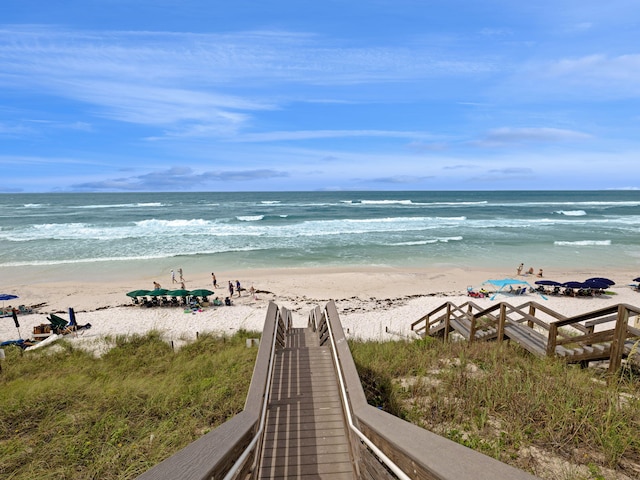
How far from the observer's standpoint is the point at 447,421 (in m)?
4.45

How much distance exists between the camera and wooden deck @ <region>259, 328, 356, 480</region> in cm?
368

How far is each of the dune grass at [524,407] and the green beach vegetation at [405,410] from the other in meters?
0.01

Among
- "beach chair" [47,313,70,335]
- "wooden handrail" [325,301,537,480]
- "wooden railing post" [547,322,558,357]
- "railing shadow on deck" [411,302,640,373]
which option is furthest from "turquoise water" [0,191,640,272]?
"wooden handrail" [325,301,537,480]

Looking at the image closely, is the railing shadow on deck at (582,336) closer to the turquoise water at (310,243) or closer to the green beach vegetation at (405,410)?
the green beach vegetation at (405,410)

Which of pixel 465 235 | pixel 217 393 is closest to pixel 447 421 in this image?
pixel 217 393

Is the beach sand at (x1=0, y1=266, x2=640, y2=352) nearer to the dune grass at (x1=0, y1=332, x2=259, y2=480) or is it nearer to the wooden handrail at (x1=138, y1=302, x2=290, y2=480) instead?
the dune grass at (x1=0, y1=332, x2=259, y2=480)

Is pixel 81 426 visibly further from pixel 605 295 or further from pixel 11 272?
pixel 11 272

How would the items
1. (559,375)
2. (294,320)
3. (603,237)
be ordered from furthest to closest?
(603,237) < (294,320) < (559,375)

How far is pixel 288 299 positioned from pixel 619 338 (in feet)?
59.2

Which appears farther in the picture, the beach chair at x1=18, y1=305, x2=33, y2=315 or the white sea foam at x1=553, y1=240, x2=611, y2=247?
the white sea foam at x1=553, y1=240, x2=611, y2=247

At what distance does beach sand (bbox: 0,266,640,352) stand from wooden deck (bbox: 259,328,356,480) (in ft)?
26.8

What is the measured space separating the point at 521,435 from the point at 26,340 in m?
19.3

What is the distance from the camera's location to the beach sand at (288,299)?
17.3 metres

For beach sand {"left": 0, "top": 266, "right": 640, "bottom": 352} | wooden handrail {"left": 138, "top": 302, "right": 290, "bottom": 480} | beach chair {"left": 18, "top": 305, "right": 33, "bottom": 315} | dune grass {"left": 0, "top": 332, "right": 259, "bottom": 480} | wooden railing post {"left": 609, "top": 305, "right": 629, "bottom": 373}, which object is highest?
wooden handrail {"left": 138, "top": 302, "right": 290, "bottom": 480}
